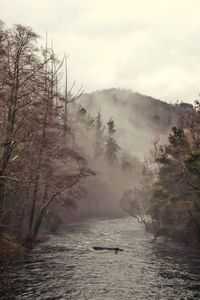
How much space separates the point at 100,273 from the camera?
91.6 ft

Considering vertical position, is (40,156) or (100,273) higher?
(40,156)

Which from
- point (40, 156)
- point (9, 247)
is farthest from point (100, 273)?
point (40, 156)

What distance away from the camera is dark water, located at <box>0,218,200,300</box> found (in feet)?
74.1

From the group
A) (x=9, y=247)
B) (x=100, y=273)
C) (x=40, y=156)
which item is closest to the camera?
(x=100, y=273)

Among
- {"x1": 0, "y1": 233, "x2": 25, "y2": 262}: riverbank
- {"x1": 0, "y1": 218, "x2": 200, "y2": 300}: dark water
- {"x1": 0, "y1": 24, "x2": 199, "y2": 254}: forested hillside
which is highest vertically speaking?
{"x1": 0, "y1": 24, "x2": 199, "y2": 254}: forested hillside

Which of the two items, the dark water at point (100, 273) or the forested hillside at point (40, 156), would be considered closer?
the dark water at point (100, 273)

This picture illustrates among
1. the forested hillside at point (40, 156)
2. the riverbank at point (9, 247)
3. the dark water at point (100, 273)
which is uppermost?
the forested hillside at point (40, 156)

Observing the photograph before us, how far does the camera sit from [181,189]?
4631 centimetres

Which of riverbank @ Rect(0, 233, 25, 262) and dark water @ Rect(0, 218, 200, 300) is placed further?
riverbank @ Rect(0, 233, 25, 262)

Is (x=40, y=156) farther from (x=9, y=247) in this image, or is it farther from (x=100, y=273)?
(x=100, y=273)

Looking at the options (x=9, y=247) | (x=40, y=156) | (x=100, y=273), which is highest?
(x=40, y=156)

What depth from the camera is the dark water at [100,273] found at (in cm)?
2259

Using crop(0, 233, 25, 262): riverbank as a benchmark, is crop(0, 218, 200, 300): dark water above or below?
below

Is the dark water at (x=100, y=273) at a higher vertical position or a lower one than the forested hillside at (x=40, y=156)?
lower
